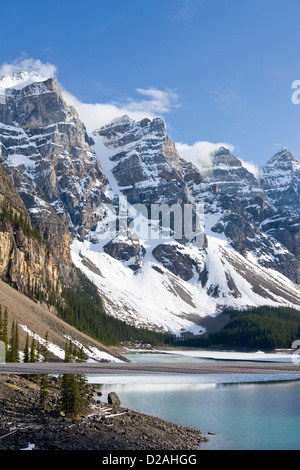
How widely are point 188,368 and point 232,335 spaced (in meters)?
158

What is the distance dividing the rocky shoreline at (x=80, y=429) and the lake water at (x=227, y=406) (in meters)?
2.75

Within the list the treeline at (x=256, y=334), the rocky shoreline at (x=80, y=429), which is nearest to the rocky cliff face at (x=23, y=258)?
the rocky shoreline at (x=80, y=429)

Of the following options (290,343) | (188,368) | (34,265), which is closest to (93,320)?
(34,265)

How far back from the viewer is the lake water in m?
35.9

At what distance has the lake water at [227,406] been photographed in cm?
3588

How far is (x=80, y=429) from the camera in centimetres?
3303

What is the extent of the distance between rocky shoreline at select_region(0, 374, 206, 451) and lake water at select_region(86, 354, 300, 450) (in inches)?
108

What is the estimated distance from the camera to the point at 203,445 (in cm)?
3306

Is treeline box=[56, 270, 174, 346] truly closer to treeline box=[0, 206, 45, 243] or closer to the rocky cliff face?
the rocky cliff face

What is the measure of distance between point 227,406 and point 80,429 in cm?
2081

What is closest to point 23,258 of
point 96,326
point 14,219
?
point 14,219
